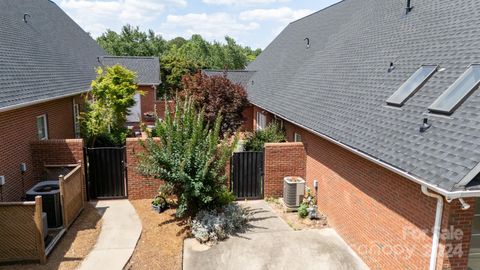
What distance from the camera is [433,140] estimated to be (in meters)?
5.78

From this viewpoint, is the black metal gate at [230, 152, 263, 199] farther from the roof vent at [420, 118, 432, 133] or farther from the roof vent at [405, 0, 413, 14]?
the roof vent at [405, 0, 413, 14]

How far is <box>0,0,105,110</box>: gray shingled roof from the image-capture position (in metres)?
10.3

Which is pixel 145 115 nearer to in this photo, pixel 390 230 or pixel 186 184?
pixel 186 184

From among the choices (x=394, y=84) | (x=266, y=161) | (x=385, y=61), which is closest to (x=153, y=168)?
(x=266, y=161)

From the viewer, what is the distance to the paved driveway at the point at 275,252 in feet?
24.2

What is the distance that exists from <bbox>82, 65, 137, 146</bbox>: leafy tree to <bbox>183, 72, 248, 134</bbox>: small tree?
11.0ft

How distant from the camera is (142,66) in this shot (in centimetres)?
3131

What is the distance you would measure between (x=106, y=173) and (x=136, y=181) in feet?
3.29

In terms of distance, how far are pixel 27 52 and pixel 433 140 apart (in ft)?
47.3

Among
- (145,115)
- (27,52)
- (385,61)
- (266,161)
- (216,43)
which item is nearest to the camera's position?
(385,61)

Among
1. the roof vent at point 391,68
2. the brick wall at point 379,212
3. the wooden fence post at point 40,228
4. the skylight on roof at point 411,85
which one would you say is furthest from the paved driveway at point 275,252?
the roof vent at point 391,68

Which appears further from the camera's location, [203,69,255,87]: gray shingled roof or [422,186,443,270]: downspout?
[203,69,255,87]: gray shingled roof

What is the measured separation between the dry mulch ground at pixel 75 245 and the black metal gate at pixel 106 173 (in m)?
1.24

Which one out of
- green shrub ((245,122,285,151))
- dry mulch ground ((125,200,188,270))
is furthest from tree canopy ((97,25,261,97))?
dry mulch ground ((125,200,188,270))
